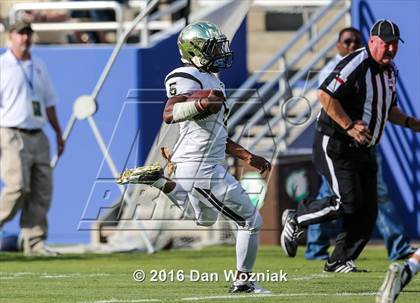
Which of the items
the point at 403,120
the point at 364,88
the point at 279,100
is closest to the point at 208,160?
the point at 364,88

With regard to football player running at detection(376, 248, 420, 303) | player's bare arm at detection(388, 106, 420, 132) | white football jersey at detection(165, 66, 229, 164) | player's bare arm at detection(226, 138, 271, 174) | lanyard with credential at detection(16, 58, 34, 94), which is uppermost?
white football jersey at detection(165, 66, 229, 164)

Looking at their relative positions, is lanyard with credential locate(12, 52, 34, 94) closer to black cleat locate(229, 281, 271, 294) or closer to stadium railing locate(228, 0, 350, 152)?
stadium railing locate(228, 0, 350, 152)

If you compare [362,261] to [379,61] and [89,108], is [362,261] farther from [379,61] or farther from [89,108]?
[89,108]

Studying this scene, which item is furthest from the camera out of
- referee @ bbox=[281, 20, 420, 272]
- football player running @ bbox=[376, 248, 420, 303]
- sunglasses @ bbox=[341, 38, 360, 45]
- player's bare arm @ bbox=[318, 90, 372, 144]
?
sunglasses @ bbox=[341, 38, 360, 45]

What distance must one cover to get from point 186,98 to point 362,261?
13.7ft

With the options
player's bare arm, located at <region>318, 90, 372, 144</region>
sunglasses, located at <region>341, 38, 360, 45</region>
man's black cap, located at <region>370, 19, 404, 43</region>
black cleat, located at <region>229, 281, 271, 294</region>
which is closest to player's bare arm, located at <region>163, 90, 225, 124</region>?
black cleat, located at <region>229, 281, 271, 294</region>

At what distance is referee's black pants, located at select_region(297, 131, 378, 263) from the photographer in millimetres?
10930

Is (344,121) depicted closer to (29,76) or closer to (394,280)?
(394,280)

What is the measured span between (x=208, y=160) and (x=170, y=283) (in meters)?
1.43

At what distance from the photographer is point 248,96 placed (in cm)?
1619

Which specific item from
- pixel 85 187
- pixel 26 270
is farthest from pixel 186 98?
pixel 85 187

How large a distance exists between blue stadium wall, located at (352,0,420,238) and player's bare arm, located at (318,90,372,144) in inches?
147

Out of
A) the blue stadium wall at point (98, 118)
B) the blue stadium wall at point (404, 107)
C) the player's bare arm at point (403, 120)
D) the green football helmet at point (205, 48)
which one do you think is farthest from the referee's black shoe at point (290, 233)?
the blue stadium wall at point (98, 118)

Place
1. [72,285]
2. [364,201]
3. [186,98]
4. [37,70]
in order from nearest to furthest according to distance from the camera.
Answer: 1. [186,98]
2. [72,285]
3. [364,201]
4. [37,70]
